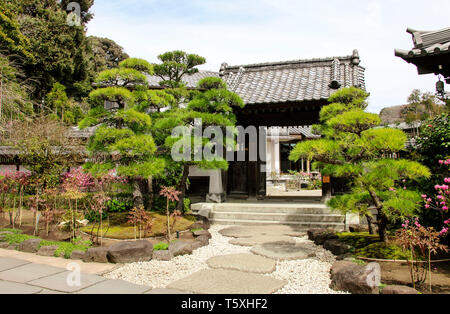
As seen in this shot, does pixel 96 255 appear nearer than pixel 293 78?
Yes

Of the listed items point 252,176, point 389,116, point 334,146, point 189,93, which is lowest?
point 252,176

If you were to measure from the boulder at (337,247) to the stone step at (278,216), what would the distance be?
2.08 meters

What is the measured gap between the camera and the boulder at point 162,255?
210 inches

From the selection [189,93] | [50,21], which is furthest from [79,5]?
[189,93]

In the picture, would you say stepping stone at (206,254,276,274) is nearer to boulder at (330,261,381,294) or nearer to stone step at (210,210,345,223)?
boulder at (330,261,381,294)

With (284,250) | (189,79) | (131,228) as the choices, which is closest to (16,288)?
(131,228)

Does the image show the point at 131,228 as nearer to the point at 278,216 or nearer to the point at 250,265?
the point at 250,265

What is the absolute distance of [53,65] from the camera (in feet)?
65.2

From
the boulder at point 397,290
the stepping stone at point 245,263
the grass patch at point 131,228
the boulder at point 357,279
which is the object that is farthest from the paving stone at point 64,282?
the boulder at point 397,290

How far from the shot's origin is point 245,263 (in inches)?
197

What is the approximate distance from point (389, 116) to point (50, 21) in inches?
1342

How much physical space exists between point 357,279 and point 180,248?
310 centimetres
